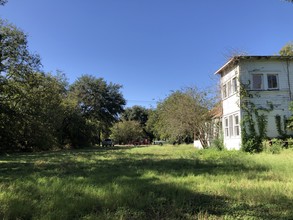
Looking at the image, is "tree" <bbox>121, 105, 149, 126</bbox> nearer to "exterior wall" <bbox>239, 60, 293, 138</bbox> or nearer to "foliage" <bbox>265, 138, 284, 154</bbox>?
"exterior wall" <bbox>239, 60, 293, 138</bbox>

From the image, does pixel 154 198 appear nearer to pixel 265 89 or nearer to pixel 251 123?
pixel 251 123

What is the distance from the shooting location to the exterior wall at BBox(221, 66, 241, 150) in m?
22.8

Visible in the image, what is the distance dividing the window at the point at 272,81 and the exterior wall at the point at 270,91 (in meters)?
0.22

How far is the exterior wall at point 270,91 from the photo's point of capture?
2217 cm

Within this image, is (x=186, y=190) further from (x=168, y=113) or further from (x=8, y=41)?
(x=8, y=41)

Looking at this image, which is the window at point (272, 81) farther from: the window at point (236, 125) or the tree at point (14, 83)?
the tree at point (14, 83)

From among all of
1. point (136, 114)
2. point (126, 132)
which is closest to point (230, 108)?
point (126, 132)

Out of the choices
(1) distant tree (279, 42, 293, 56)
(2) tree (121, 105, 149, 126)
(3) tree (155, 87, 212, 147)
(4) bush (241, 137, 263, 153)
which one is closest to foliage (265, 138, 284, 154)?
(4) bush (241, 137, 263, 153)

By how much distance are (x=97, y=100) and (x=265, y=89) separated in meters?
40.6

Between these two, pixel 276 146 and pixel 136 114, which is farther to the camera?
pixel 136 114

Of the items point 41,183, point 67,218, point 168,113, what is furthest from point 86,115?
point 67,218

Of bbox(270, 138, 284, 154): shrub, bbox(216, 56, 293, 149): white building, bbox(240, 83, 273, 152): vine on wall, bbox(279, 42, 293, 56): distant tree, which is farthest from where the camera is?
bbox(279, 42, 293, 56): distant tree

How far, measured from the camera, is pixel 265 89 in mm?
22422

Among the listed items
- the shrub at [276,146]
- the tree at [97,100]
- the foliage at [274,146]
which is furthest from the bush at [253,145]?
the tree at [97,100]
